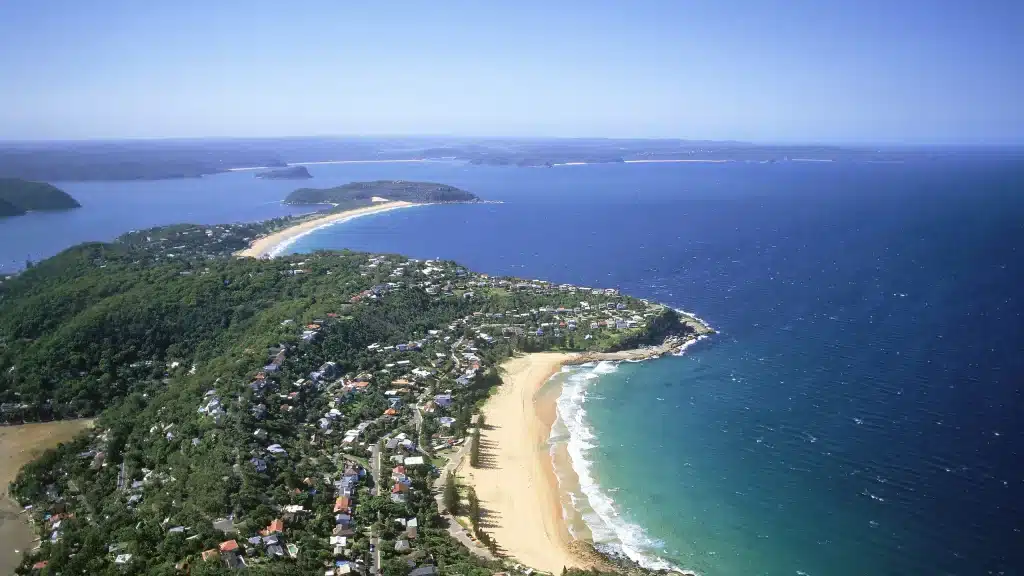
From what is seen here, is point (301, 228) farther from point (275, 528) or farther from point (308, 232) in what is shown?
point (275, 528)

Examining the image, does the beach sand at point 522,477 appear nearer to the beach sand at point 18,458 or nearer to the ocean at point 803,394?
the ocean at point 803,394

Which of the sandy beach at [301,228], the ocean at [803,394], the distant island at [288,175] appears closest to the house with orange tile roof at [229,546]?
the ocean at [803,394]

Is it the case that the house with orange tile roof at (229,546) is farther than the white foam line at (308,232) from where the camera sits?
No

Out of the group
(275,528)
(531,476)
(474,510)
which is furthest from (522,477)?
(275,528)

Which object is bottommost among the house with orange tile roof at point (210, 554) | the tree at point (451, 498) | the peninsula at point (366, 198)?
the tree at point (451, 498)

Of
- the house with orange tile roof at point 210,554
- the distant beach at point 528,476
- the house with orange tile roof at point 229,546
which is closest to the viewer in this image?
the house with orange tile roof at point 210,554
